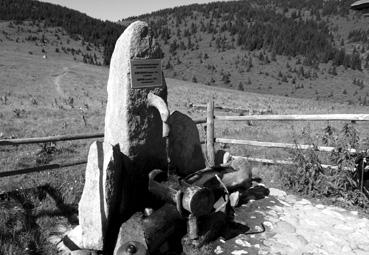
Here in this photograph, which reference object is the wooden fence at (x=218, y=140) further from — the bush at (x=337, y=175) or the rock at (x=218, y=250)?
the rock at (x=218, y=250)

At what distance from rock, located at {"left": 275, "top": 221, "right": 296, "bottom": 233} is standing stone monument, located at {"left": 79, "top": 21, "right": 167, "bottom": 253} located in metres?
1.79

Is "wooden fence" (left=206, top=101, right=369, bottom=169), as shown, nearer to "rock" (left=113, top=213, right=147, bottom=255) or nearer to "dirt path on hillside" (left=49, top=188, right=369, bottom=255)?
"dirt path on hillside" (left=49, top=188, right=369, bottom=255)

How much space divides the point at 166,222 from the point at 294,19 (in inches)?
2611

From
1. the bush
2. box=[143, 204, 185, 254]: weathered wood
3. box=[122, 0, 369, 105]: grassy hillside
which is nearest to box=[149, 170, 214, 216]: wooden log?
box=[143, 204, 185, 254]: weathered wood

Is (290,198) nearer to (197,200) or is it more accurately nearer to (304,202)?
(304,202)

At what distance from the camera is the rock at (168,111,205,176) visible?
5570 mm

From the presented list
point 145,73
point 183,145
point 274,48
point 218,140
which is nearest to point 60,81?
point 218,140

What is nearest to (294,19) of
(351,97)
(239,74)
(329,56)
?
(329,56)

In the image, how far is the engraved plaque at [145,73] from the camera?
472 cm

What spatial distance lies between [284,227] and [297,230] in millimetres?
169

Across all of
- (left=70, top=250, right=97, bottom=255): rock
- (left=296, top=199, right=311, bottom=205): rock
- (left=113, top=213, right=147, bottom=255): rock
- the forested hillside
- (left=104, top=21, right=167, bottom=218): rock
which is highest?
the forested hillside

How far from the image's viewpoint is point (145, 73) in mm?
4836

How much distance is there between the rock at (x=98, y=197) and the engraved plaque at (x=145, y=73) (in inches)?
40.4

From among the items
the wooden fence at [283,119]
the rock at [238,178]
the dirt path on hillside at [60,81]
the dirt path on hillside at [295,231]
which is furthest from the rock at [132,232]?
the dirt path on hillside at [60,81]
